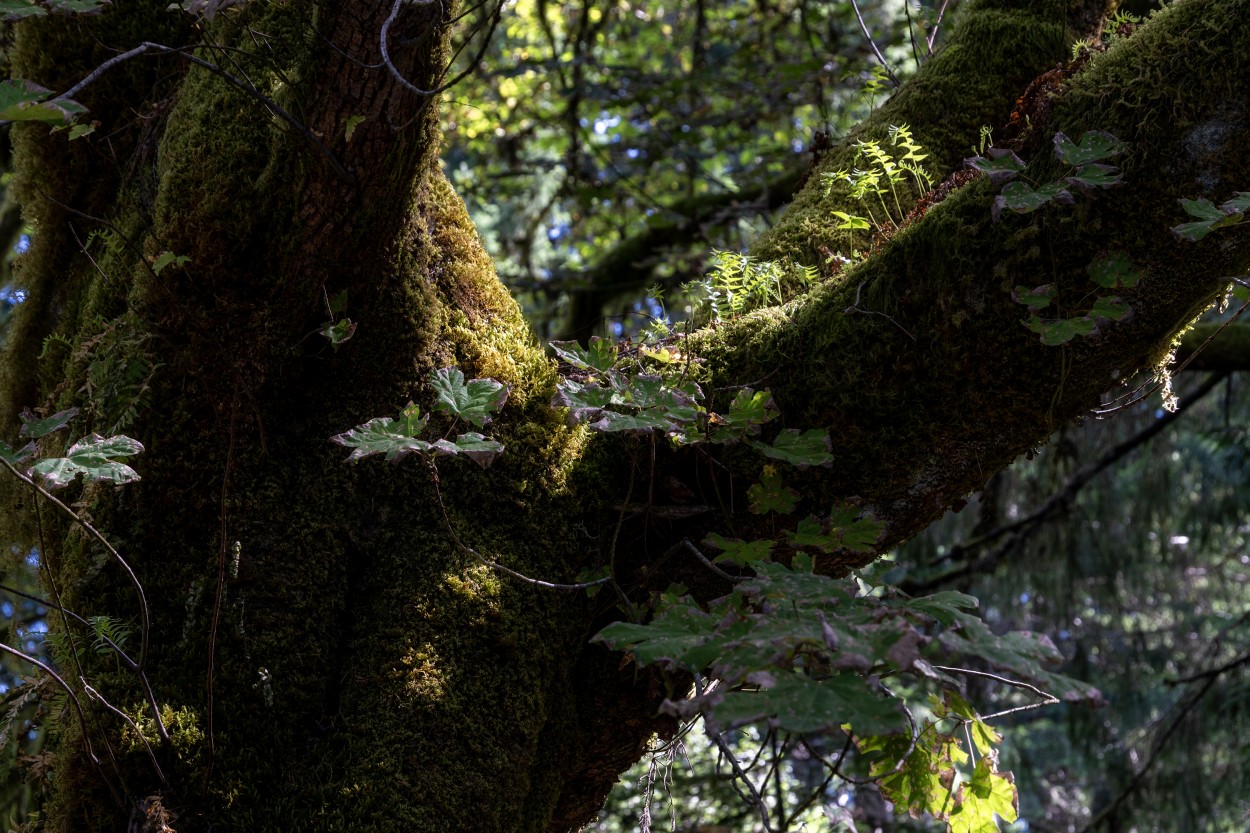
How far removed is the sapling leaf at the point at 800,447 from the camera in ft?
5.22

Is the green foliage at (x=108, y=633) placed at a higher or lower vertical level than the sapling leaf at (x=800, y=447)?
lower

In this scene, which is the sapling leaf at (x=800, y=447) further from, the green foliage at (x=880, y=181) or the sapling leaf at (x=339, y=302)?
the sapling leaf at (x=339, y=302)

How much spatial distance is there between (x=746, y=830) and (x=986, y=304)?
6140 mm

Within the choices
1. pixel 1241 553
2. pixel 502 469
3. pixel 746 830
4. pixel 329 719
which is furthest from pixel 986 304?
pixel 1241 553

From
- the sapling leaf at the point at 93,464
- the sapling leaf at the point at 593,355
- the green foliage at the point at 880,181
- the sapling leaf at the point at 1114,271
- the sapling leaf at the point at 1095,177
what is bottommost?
the sapling leaf at the point at 93,464

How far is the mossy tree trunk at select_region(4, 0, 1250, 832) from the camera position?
59.1 inches

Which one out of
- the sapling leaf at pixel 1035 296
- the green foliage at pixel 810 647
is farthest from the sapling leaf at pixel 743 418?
the sapling leaf at pixel 1035 296

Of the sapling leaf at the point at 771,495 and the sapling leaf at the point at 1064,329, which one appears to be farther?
the sapling leaf at the point at 771,495

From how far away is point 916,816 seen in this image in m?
1.75

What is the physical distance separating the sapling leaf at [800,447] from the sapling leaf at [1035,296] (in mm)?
415

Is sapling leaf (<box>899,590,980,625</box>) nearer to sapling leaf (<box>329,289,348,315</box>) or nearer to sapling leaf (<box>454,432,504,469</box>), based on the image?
sapling leaf (<box>454,432,504,469</box>)

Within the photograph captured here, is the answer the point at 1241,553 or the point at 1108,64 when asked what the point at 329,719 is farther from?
the point at 1241,553

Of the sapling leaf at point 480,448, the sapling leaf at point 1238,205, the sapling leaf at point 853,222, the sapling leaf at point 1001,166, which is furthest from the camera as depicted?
the sapling leaf at point 853,222

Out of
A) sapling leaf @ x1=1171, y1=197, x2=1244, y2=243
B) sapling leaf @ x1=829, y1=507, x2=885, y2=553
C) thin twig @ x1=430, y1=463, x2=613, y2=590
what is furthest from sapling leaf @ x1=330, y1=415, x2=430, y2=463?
sapling leaf @ x1=1171, y1=197, x2=1244, y2=243
